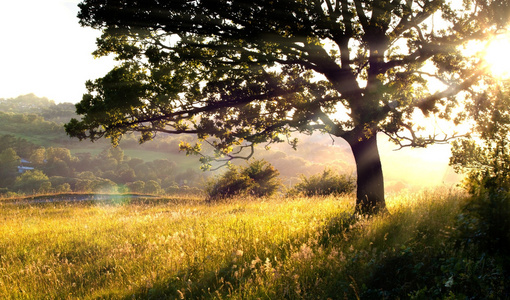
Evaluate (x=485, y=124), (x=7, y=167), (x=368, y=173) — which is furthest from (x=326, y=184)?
(x=7, y=167)

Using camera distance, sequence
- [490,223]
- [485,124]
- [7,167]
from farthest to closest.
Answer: [7,167]
[485,124]
[490,223]

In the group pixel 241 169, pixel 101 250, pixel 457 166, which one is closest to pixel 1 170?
pixel 241 169

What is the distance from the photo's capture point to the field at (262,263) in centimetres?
380

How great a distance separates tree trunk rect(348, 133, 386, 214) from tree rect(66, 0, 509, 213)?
29 millimetres

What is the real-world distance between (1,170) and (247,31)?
9641 cm

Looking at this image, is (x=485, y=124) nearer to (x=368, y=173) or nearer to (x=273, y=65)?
(x=368, y=173)

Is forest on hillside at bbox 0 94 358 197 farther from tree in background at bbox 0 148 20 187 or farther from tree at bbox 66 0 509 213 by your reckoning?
tree at bbox 66 0 509 213

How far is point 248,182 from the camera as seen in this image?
808 inches

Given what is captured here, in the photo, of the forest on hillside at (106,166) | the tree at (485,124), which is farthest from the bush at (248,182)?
the forest on hillside at (106,166)

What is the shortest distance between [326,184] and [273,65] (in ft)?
45.3

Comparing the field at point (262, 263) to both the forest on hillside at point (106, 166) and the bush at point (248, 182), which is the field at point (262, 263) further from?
the forest on hillside at point (106, 166)

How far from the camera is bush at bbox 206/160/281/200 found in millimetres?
20594

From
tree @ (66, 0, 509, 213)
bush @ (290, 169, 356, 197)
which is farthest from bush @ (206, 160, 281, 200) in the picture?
tree @ (66, 0, 509, 213)

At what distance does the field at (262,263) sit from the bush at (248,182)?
12.1 metres
